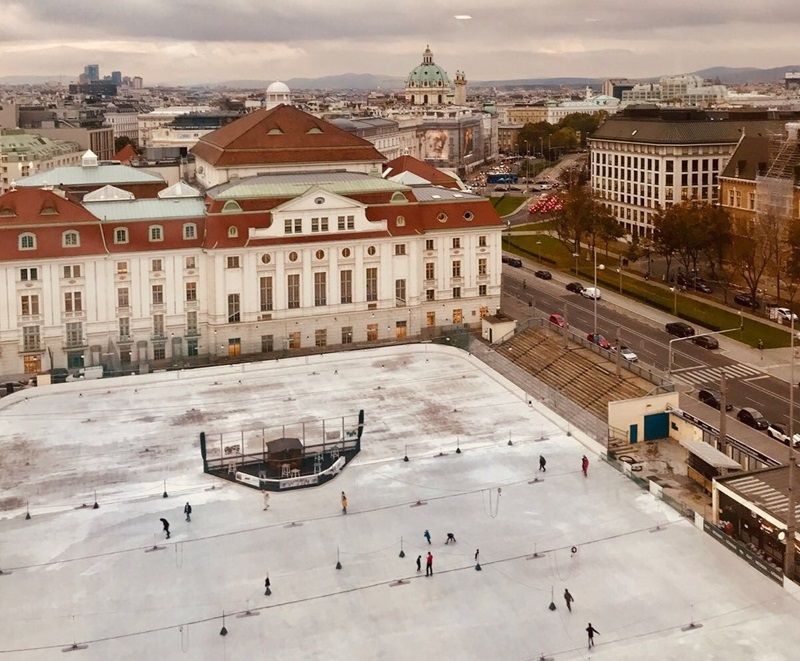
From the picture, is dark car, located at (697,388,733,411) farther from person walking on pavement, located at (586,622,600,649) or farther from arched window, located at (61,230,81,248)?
arched window, located at (61,230,81,248)

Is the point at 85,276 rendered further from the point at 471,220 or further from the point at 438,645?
the point at 438,645

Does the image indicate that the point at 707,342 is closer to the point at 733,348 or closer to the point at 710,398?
the point at 733,348

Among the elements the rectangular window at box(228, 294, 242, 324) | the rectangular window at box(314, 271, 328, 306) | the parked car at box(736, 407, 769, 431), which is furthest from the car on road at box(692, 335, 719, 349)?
the rectangular window at box(228, 294, 242, 324)

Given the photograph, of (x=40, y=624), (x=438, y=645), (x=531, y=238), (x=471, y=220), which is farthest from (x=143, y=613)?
(x=531, y=238)

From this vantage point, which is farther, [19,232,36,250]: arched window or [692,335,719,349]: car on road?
[692,335,719,349]: car on road

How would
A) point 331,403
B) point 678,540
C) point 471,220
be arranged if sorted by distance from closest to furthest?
1. point 678,540
2. point 331,403
3. point 471,220

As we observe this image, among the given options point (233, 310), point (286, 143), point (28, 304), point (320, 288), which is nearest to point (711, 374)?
point (320, 288)
